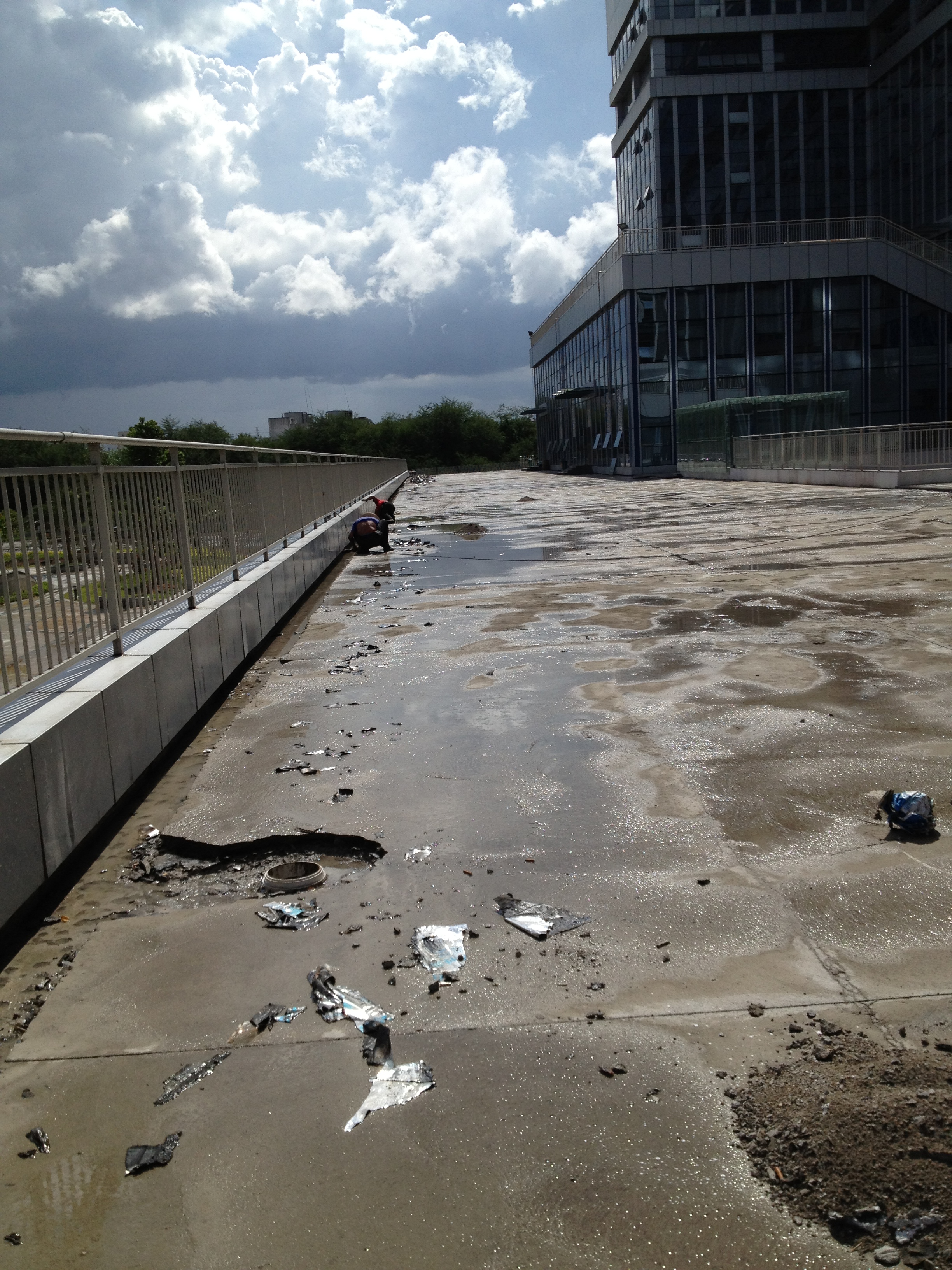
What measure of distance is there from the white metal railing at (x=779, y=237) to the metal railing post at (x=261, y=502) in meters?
43.7

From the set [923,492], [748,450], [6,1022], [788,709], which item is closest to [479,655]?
[788,709]

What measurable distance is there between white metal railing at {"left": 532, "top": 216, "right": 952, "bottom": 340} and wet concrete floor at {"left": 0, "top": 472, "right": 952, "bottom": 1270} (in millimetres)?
47474

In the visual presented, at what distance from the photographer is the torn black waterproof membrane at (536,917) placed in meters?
3.88

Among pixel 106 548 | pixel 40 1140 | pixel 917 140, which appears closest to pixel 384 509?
pixel 106 548

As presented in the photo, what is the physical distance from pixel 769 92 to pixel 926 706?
2513 inches

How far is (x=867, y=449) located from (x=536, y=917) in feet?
91.5

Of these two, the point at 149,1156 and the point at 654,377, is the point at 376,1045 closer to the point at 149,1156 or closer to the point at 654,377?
the point at 149,1156

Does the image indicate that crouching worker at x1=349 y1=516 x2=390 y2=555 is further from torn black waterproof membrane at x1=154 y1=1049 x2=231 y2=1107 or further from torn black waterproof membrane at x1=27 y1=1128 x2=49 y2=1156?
torn black waterproof membrane at x1=27 y1=1128 x2=49 y2=1156

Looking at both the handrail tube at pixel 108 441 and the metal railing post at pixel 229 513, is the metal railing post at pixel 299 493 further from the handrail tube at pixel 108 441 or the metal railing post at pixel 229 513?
the metal railing post at pixel 229 513

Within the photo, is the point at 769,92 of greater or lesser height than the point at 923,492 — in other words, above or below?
above

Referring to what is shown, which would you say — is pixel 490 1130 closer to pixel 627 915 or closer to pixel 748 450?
pixel 627 915

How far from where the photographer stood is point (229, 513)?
9.85 meters

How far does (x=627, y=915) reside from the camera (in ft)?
13.0

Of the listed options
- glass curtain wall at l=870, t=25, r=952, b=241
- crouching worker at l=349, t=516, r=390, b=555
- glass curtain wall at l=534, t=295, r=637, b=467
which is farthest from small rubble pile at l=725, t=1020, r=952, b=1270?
glass curtain wall at l=870, t=25, r=952, b=241
